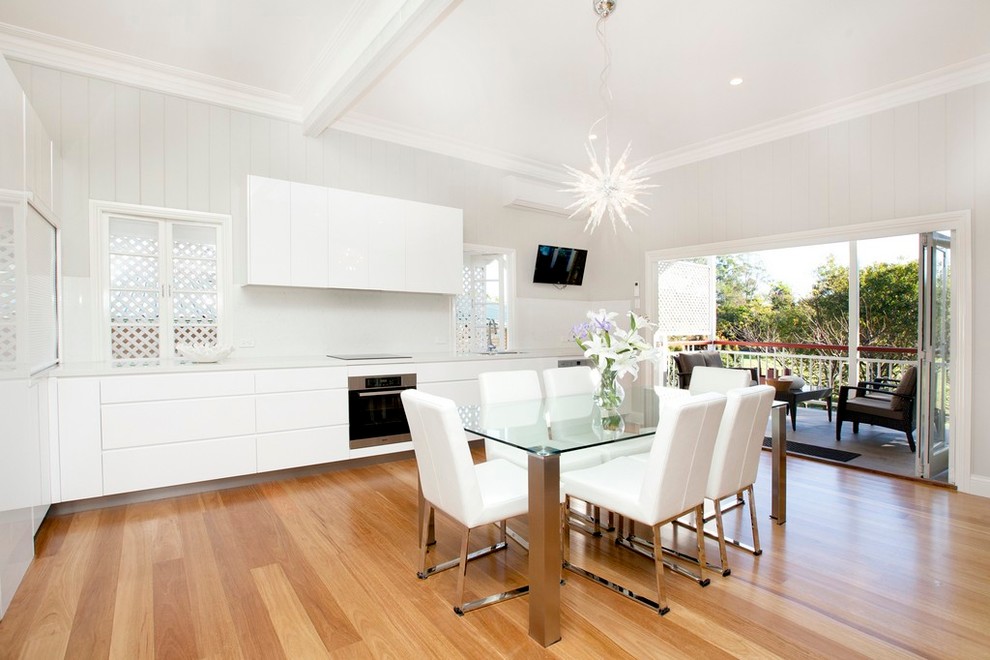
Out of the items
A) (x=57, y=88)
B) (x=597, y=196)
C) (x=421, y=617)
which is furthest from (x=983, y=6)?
(x=57, y=88)

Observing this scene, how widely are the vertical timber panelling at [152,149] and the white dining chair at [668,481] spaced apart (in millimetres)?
3437

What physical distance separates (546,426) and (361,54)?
7.68 feet

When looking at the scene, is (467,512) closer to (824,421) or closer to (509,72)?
(509,72)

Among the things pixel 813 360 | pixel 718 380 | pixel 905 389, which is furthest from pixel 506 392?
pixel 813 360

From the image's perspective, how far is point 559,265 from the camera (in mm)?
5535

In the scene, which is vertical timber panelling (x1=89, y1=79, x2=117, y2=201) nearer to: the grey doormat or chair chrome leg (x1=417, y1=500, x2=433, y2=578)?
chair chrome leg (x1=417, y1=500, x2=433, y2=578)

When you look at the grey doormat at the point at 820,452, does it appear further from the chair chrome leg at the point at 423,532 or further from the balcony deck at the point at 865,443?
the chair chrome leg at the point at 423,532

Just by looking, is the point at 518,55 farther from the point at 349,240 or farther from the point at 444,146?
the point at 349,240

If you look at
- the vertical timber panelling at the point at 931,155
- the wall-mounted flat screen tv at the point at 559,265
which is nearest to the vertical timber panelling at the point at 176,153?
the wall-mounted flat screen tv at the point at 559,265

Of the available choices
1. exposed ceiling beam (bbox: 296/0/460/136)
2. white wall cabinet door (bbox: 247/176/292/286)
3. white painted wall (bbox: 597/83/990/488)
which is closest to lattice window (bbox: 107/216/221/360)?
white wall cabinet door (bbox: 247/176/292/286)

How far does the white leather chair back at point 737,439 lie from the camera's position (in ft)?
6.98

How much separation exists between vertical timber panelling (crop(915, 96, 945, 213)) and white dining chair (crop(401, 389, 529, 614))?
3677 millimetres

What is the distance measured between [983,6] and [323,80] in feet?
13.1

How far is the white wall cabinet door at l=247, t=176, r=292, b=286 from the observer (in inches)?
136
